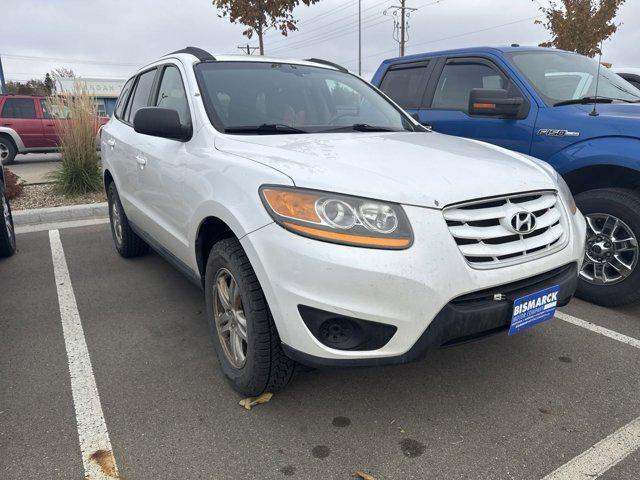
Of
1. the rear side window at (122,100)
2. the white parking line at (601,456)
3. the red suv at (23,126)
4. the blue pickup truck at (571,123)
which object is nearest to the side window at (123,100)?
the rear side window at (122,100)

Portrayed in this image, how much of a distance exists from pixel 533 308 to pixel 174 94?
2572mm

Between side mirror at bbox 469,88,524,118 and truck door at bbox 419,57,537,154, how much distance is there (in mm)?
98

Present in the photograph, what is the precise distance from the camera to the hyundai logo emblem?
2227mm

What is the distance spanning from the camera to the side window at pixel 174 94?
310 centimetres

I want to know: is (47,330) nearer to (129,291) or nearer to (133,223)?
(129,291)

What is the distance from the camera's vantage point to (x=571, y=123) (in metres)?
3.68

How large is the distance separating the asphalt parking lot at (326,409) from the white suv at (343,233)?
0.29 m

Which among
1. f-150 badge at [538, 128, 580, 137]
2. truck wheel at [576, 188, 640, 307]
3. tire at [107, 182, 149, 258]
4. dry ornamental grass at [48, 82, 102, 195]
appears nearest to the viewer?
truck wheel at [576, 188, 640, 307]

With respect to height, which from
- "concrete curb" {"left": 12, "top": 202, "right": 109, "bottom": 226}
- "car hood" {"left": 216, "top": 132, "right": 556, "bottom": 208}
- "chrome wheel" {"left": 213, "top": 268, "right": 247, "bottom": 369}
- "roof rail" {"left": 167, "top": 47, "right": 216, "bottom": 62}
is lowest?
"concrete curb" {"left": 12, "top": 202, "right": 109, "bottom": 226}

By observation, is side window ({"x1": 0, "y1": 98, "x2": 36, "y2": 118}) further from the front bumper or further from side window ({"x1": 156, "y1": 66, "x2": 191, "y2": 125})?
the front bumper

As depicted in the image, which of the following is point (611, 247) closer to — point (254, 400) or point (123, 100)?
point (254, 400)

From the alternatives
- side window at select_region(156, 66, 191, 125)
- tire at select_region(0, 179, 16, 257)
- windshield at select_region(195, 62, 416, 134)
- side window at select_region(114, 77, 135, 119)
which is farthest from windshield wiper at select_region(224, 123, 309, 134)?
tire at select_region(0, 179, 16, 257)

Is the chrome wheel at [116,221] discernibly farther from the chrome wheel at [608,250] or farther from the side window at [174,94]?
the chrome wheel at [608,250]

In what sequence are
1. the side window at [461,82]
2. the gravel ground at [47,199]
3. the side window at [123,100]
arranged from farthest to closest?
the gravel ground at [47,199] → the side window at [123,100] → the side window at [461,82]
